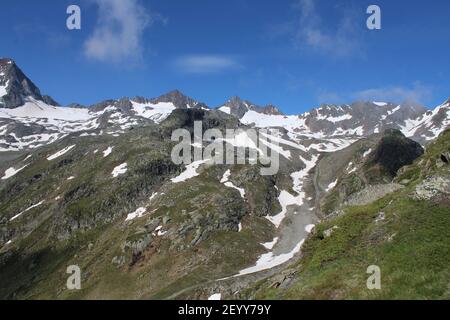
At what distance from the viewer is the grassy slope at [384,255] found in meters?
28.4

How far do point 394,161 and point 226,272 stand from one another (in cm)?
10537

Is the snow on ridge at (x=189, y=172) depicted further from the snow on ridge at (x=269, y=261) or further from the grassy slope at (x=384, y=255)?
the grassy slope at (x=384, y=255)

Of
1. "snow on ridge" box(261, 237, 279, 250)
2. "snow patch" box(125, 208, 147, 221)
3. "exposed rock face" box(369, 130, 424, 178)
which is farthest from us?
"exposed rock face" box(369, 130, 424, 178)

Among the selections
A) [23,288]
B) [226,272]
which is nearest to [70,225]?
[23,288]

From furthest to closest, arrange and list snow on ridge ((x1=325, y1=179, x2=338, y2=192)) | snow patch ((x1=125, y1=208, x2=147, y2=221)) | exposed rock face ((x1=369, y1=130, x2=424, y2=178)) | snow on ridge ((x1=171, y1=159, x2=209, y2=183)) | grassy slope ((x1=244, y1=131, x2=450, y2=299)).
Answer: snow on ridge ((x1=325, y1=179, x2=338, y2=192)) → exposed rock face ((x1=369, y1=130, x2=424, y2=178)) → snow on ridge ((x1=171, y1=159, x2=209, y2=183)) → snow patch ((x1=125, y1=208, x2=147, y2=221)) → grassy slope ((x1=244, y1=131, x2=450, y2=299))

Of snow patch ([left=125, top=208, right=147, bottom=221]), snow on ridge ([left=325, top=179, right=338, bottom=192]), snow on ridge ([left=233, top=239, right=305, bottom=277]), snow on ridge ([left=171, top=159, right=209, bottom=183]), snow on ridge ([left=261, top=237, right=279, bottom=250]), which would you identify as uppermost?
snow on ridge ([left=171, top=159, right=209, bottom=183])

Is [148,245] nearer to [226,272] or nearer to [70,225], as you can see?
[226,272]

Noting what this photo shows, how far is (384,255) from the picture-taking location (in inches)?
1309

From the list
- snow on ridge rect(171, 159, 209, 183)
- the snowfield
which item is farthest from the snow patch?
the snowfield

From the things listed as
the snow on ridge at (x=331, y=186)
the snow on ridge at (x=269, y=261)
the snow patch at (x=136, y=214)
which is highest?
the snow on ridge at (x=331, y=186)

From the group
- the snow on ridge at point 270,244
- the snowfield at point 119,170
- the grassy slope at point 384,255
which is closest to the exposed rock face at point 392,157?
the snow on ridge at point 270,244

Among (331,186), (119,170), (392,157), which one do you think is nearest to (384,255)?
(331,186)

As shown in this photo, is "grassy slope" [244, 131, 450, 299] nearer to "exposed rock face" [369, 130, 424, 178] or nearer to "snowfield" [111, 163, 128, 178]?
"exposed rock face" [369, 130, 424, 178]

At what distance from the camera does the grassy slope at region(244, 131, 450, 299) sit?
93.2ft
